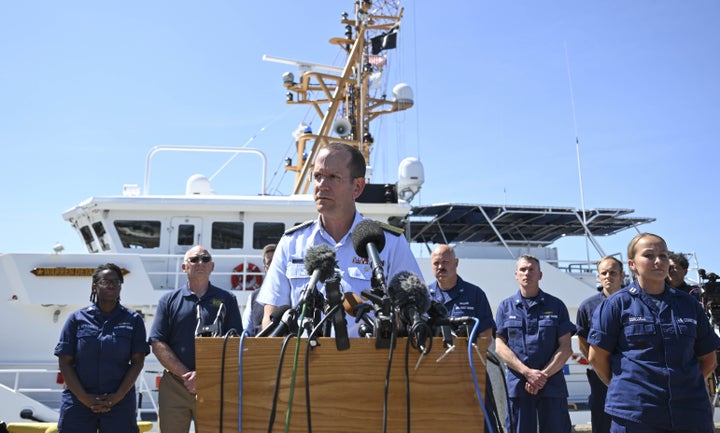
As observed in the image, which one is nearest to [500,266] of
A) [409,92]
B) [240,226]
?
[240,226]

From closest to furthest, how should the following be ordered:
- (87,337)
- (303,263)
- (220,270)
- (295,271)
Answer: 1. (303,263)
2. (295,271)
3. (87,337)
4. (220,270)

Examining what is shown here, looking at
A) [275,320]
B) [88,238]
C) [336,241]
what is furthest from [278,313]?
[88,238]

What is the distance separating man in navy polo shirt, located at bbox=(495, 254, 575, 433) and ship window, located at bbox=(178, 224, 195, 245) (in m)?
5.82

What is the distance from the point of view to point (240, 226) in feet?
30.1

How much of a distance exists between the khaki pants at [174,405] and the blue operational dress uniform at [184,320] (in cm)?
20

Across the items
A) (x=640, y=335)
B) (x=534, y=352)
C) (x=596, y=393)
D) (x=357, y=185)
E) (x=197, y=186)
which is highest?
(x=197, y=186)

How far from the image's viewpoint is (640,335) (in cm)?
307

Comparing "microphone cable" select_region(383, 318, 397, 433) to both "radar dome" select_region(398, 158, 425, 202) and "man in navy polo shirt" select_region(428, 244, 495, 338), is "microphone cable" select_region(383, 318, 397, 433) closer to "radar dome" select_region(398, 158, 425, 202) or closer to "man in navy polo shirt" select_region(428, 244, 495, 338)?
"man in navy polo shirt" select_region(428, 244, 495, 338)

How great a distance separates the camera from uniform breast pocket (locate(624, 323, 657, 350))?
9.98 ft

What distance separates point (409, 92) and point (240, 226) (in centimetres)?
570

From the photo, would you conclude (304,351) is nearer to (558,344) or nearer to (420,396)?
(420,396)

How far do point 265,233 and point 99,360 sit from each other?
5.27 metres

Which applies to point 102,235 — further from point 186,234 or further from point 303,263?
point 303,263

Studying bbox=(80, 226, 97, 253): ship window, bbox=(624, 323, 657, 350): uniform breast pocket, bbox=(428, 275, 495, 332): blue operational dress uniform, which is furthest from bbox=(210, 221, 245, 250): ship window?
bbox=(624, 323, 657, 350): uniform breast pocket
